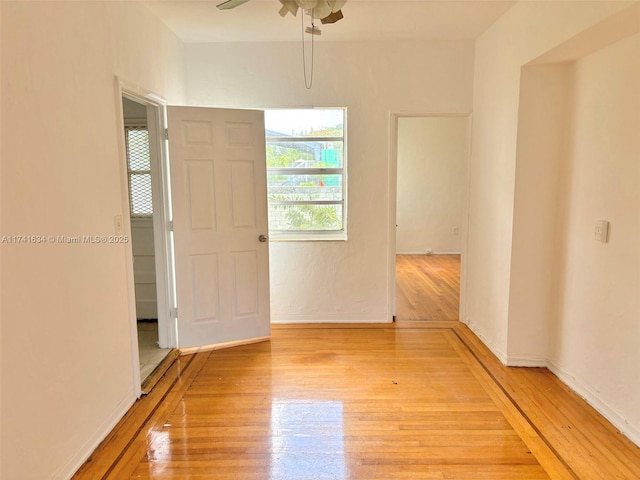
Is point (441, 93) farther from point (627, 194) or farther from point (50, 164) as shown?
point (50, 164)

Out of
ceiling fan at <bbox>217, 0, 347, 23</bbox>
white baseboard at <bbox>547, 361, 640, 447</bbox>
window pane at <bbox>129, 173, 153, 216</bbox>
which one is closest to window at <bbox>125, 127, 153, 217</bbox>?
window pane at <bbox>129, 173, 153, 216</bbox>

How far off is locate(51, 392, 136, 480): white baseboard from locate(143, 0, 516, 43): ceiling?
8.84 feet

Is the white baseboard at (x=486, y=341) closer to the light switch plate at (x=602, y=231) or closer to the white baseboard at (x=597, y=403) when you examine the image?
the white baseboard at (x=597, y=403)

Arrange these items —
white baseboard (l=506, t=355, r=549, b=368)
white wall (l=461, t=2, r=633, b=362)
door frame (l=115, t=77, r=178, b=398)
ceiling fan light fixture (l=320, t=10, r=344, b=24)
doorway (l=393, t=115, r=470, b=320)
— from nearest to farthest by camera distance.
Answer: ceiling fan light fixture (l=320, t=10, r=344, b=24) → white wall (l=461, t=2, r=633, b=362) → white baseboard (l=506, t=355, r=549, b=368) → door frame (l=115, t=77, r=178, b=398) → doorway (l=393, t=115, r=470, b=320)

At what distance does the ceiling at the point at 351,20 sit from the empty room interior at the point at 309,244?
0.03 m

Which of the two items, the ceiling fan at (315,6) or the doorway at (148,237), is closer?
the ceiling fan at (315,6)

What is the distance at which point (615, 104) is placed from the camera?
2.27 metres

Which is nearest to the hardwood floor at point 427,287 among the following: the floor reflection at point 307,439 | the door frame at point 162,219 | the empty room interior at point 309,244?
the empty room interior at point 309,244

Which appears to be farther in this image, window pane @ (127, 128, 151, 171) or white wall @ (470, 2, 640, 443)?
window pane @ (127, 128, 151, 171)

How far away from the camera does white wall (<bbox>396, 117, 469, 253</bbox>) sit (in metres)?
7.18

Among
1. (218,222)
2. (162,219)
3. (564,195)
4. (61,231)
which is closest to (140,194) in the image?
(162,219)

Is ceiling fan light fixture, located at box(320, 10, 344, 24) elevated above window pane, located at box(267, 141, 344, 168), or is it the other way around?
ceiling fan light fixture, located at box(320, 10, 344, 24)

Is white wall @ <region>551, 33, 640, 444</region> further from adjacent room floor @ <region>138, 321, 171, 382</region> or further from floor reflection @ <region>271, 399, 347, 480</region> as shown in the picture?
adjacent room floor @ <region>138, 321, 171, 382</region>

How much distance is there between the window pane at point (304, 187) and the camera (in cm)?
393
